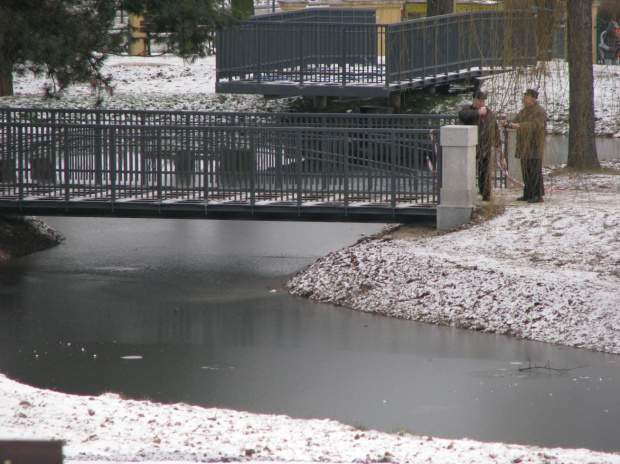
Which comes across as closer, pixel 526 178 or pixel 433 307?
pixel 433 307

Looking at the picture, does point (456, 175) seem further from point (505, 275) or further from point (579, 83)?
point (505, 275)

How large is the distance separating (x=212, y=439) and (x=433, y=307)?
5.30 m

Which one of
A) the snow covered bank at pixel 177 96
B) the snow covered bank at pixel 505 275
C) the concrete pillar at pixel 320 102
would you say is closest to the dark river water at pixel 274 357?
the snow covered bank at pixel 505 275

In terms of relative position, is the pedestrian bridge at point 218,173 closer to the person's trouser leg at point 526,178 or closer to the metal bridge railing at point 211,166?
the metal bridge railing at point 211,166

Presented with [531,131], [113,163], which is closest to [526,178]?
[531,131]

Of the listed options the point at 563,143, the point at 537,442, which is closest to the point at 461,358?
the point at 537,442

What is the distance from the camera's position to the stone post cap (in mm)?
13680

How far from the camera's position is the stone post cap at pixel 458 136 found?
13.7 m

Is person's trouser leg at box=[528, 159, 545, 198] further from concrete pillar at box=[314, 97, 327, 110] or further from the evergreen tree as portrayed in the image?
concrete pillar at box=[314, 97, 327, 110]

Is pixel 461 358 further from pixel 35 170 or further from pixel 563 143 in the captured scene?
pixel 563 143

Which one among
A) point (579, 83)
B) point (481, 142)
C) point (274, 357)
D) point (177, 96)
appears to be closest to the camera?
point (274, 357)

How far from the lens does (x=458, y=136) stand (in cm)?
1373

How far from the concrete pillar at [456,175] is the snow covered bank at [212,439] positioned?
6758mm

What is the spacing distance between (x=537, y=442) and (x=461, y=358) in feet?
8.17
